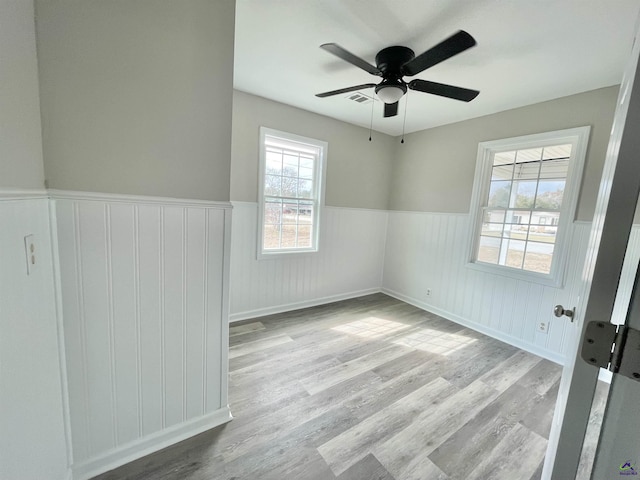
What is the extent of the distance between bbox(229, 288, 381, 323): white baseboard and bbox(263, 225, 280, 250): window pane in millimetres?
797

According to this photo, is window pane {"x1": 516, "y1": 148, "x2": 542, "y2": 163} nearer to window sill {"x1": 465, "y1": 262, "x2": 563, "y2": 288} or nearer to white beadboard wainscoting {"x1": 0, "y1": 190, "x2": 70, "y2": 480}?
window sill {"x1": 465, "y1": 262, "x2": 563, "y2": 288}

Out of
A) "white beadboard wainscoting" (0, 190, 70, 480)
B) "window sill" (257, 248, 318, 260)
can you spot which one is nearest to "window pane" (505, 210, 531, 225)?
"window sill" (257, 248, 318, 260)

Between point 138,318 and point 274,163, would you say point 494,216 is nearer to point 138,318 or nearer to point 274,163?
point 274,163

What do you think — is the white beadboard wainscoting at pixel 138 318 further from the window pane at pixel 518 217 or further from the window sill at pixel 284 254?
the window pane at pixel 518 217

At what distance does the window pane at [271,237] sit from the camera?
3.19m

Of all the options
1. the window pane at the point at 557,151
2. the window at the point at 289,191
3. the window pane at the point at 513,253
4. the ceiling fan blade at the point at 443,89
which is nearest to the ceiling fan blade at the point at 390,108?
the ceiling fan blade at the point at 443,89

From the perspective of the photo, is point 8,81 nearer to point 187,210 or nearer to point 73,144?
point 73,144

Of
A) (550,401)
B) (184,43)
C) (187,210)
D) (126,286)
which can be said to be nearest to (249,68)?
(184,43)

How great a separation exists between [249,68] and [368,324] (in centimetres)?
297

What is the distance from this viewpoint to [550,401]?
194 cm

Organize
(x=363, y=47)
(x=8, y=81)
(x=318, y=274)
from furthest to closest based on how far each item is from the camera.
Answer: (x=318, y=274) → (x=363, y=47) → (x=8, y=81)

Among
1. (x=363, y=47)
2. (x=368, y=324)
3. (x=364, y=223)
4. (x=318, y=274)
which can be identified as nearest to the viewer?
(x=363, y=47)

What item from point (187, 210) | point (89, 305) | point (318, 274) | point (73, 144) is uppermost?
point (73, 144)

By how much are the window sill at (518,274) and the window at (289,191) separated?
2.06m
